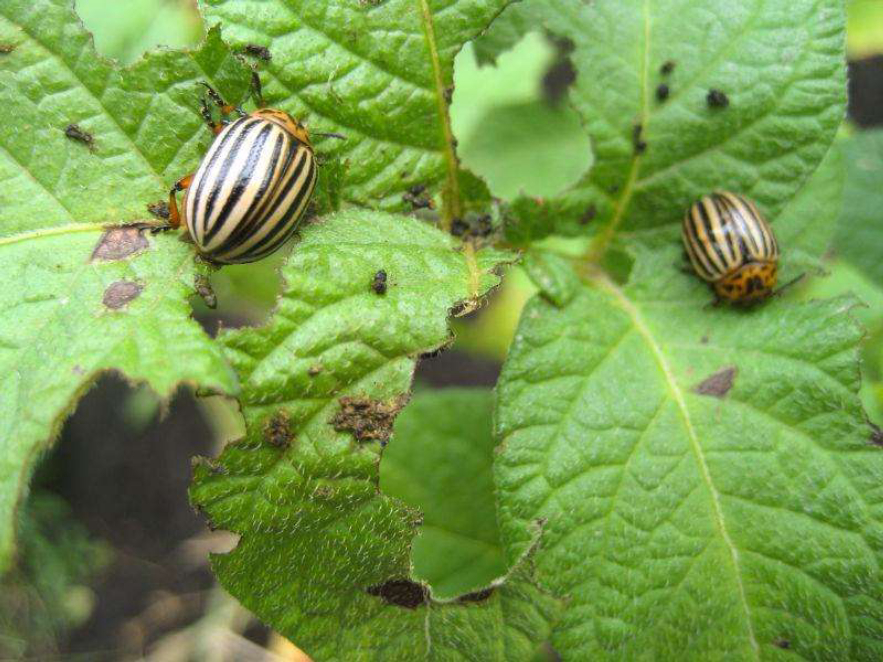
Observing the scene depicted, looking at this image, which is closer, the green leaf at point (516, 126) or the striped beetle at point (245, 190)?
the striped beetle at point (245, 190)

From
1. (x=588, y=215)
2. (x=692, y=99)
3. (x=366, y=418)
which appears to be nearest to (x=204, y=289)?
(x=366, y=418)

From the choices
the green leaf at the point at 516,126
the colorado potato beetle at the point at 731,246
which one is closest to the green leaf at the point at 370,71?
the colorado potato beetle at the point at 731,246

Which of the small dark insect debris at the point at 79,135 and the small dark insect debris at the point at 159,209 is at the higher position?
the small dark insect debris at the point at 79,135

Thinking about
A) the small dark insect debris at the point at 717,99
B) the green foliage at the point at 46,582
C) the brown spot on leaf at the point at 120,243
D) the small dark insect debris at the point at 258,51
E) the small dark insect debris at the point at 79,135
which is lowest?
the green foliage at the point at 46,582

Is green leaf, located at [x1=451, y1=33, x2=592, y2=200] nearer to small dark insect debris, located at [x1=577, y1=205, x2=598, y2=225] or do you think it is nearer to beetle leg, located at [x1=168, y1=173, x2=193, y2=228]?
small dark insect debris, located at [x1=577, y1=205, x2=598, y2=225]

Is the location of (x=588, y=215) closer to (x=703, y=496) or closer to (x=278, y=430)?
(x=703, y=496)

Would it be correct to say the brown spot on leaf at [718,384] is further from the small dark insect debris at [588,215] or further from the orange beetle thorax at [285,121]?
the orange beetle thorax at [285,121]

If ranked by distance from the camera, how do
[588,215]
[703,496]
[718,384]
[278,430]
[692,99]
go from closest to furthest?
[278,430]
[703,496]
[718,384]
[692,99]
[588,215]

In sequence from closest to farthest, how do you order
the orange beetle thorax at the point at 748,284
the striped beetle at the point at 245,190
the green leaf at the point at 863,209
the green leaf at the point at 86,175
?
the green leaf at the point at 86,175, the striped beetle at the point at 245,190, the orange beetle thorax at the point at 748,284, the green leaf at the point at 863,209
